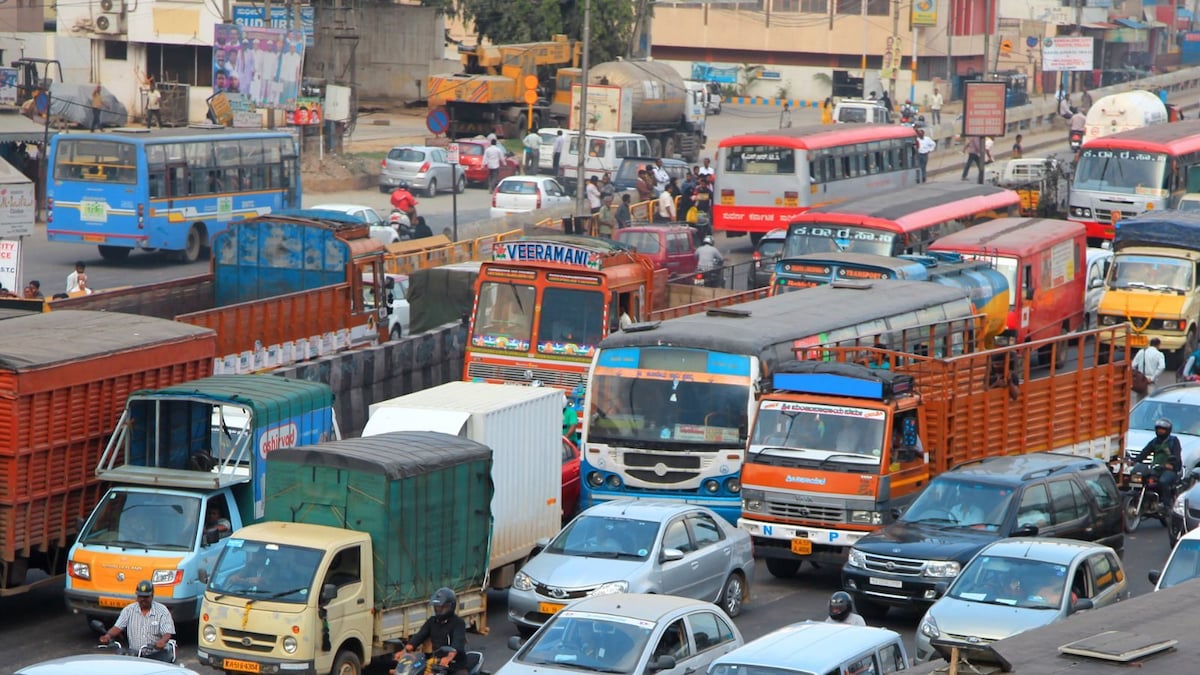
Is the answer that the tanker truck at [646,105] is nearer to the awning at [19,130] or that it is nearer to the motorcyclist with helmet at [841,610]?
the awning at [19,130]

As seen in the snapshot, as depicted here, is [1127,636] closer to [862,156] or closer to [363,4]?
[862,156]

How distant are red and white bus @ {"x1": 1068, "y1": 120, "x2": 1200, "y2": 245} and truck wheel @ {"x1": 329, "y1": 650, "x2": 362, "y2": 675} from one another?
31.8 m

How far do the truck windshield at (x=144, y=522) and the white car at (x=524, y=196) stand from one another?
2915cm

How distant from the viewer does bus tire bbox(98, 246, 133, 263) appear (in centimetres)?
3888

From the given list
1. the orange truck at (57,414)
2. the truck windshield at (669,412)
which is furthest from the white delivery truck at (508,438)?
the orange truck at (57,414)

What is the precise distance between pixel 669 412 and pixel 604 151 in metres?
31.6

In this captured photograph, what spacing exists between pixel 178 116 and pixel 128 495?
46364 millimetres

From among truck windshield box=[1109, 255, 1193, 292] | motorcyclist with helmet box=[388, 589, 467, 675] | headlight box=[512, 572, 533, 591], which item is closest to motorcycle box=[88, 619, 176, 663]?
motorcyclist with helmet box=[388, 589, 467, 675]

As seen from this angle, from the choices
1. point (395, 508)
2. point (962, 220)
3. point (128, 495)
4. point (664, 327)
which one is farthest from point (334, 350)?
point (962, 220)

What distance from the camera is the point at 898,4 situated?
83062 millimetres

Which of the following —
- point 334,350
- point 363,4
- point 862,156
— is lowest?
point 334,350

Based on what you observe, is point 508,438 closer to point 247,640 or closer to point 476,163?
point 247,640

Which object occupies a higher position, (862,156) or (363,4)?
(363,4)

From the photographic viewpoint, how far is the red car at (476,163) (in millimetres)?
54281
